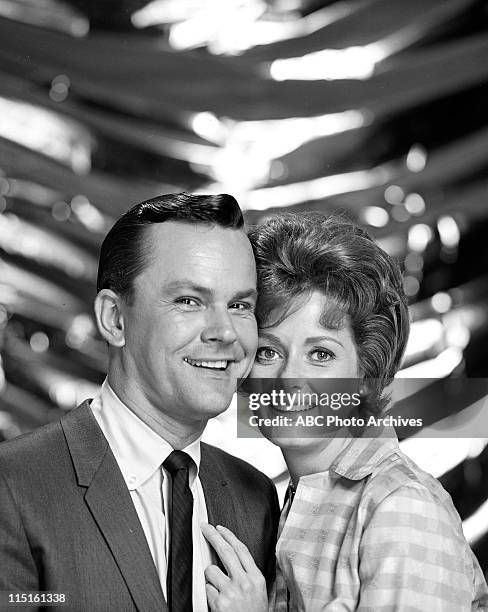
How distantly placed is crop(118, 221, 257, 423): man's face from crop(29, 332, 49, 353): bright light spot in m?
0.73

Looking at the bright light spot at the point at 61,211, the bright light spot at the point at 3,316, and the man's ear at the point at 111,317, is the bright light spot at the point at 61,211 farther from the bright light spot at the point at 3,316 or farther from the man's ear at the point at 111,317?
the man's ear at the point at 111,317

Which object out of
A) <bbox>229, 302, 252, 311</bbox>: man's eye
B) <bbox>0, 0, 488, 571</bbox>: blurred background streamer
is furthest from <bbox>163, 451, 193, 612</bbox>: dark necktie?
<bbox>0, 0, 488, 571</bbox>: blurred background streamer

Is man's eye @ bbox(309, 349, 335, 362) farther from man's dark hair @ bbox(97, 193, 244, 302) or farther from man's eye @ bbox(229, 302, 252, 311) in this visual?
man's dark hair @ bbox(97, 193, 244, 302)

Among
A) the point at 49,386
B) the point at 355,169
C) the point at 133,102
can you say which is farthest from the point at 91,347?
the point at 355,169

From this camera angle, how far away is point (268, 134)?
85.7 inches

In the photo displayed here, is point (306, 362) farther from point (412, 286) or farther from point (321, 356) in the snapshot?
point (412, 286)

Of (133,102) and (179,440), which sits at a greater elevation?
(133,102)

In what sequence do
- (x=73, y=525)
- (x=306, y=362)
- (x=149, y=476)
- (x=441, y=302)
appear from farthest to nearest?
(x=441, y=302) → (x=306, y=362) → (x=149, y=476) → (x=73, y=525)

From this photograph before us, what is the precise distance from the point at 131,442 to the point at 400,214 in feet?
3.31

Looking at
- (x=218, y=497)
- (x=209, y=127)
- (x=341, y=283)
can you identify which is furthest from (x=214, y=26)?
(x=218, y=497)

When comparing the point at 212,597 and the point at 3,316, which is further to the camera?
the point at 3,316

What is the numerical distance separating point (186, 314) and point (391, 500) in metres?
0.41

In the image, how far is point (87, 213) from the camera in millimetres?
2143

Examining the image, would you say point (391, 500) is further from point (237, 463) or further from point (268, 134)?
point (268, 134)
